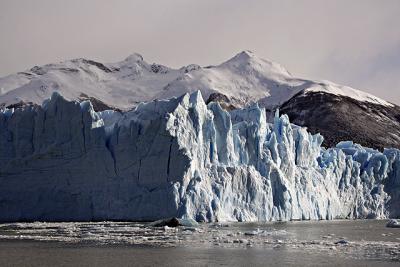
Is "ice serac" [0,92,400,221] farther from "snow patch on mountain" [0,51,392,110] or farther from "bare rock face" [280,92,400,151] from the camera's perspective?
"snow patch on mountain" [0,51,392,110]

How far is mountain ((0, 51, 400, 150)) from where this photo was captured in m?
107

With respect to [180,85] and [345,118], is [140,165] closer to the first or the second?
[345,118]

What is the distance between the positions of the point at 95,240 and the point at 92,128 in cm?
1315

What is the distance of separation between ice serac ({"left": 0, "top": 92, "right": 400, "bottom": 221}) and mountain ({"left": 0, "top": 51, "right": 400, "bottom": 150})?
2012 inches

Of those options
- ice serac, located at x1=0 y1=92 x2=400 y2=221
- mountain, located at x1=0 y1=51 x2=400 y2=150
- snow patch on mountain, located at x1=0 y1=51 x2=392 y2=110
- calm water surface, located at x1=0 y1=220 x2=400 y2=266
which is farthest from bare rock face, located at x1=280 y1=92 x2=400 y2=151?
calm water surface, located at x1=0 y1=220 x2=400 y2=266

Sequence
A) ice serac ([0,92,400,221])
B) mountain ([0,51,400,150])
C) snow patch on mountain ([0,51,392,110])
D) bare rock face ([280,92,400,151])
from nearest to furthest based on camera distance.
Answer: ice serac ([0,92,400,221])
bare rock face ([280,92,400,151])
mountain ([0,51,400,150])
snow patch on mountain ([0,51,392,110])

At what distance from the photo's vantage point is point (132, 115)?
119 feet

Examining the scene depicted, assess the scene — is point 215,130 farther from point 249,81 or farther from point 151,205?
point 249,81

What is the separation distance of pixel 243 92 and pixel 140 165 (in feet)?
367

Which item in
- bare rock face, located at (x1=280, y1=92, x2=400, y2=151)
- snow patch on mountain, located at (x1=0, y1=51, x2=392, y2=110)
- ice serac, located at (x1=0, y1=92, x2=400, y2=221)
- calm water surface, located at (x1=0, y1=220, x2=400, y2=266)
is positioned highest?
snow patch on mountain, located at (x1=0, y1=51, x2=392, y2=110)

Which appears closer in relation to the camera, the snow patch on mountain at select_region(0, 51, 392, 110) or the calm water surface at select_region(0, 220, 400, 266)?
the calm water surface at select_region(0, 220, 400, 266)

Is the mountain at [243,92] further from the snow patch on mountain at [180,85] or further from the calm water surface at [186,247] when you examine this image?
the calm water surface at [186,247]

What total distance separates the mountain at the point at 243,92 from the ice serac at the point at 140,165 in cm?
5112

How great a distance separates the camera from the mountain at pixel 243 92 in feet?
352
